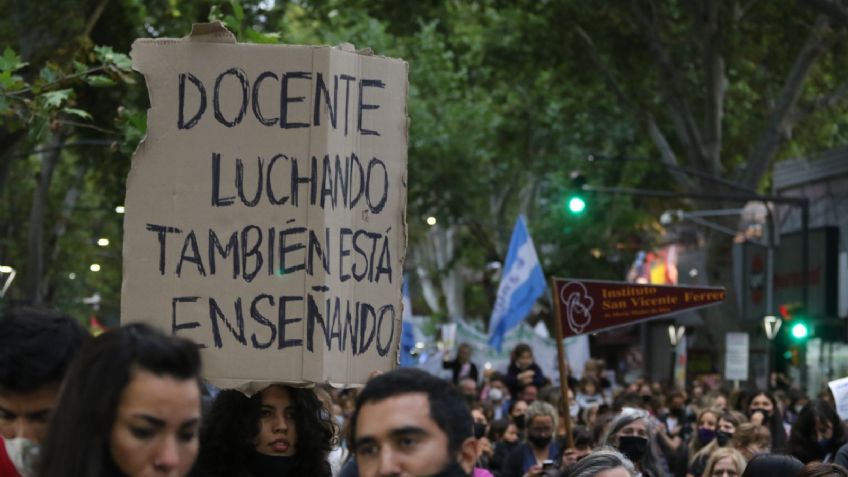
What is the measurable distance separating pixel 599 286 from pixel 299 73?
19.1 feet

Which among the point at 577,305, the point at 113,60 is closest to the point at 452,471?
the point at 113,60

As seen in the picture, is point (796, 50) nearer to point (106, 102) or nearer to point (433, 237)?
point (106, 102)

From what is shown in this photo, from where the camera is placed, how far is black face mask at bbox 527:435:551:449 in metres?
12.5

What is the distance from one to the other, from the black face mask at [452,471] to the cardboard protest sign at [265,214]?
73.6 inches

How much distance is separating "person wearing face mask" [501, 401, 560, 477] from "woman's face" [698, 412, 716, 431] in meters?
1.68

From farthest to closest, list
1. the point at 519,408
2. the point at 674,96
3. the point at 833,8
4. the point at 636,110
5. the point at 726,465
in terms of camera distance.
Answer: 1. the point at 636,110
2. the point at 674,96
3. the point at 833,8
4. the point at 519,408
5. the point at 726,465

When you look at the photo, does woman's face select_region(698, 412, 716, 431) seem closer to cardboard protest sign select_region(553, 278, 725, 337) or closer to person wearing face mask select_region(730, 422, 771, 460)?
cardboard protest sign select_region(553, 278, 725, 337)

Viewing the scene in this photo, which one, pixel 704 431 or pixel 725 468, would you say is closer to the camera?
pixel 725 468

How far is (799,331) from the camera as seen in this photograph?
27781 mm

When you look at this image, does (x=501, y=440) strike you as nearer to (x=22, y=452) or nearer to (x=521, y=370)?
(x=521, y=370)

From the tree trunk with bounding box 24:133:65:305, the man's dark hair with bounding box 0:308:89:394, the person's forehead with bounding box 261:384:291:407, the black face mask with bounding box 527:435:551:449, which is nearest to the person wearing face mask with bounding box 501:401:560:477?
the black face mask with bounding box 527:435:551:449

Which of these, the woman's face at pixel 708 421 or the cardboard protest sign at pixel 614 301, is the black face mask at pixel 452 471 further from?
the woman's face at pixel 708 421

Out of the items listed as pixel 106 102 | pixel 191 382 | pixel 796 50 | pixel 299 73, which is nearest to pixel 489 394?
pixel 106 102

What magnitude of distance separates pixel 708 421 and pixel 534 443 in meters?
1.99
